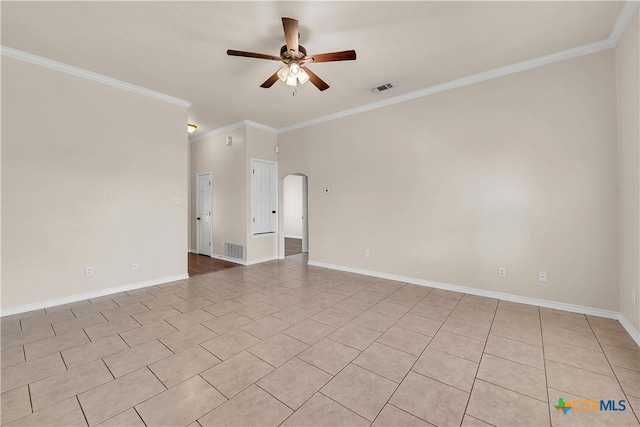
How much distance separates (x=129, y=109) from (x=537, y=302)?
6.36m

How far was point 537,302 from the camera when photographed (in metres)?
3.37

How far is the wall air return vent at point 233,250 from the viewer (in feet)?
19.3

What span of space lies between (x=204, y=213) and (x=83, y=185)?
326 centimetres

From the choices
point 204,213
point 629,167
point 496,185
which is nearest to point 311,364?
point 496,185

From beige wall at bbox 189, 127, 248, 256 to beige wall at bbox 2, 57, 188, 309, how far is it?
4.39 feet

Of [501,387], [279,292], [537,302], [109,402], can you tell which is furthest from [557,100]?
[109,402]

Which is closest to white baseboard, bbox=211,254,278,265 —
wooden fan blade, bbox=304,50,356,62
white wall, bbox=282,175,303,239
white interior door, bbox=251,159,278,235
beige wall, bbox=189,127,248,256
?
beige wall, bbox=189,127,248,256

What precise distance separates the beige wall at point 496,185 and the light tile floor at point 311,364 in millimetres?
661

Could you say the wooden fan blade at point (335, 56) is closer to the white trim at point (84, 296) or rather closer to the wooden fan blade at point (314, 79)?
the wooden fan blade at point (314, 79)

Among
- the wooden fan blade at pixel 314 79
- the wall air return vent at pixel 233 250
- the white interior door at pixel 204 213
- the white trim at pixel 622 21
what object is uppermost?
the white trim at pixel 622 21

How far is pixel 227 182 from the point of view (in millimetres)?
6129

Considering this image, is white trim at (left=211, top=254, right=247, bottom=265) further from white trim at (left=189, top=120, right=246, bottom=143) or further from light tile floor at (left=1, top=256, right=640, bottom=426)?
white trim at (left=189, top=120, right=246, bottom=143)

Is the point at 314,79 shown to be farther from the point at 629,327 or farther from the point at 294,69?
the point at 629,327

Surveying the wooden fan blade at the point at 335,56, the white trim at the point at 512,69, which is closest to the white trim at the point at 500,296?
the white trim at the point at 512,69
